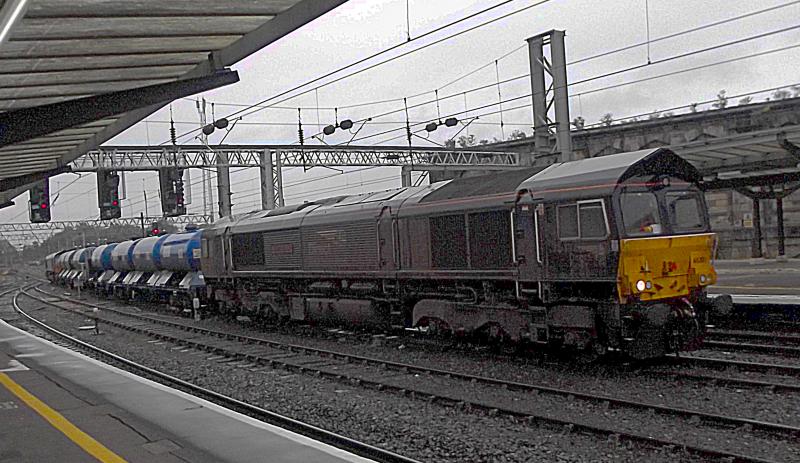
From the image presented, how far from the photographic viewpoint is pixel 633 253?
12031mm

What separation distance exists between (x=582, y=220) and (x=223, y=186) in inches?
1079

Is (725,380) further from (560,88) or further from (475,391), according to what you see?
(560,88)

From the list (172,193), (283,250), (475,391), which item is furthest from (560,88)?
(172,193)

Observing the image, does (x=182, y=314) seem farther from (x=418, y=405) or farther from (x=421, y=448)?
(x=421, y=448)

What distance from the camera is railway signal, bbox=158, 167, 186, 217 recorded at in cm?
2831

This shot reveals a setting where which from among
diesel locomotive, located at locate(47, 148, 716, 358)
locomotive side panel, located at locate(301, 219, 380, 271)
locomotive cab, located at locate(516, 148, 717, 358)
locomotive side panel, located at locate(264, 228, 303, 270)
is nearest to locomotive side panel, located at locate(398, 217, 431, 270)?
diesel locomotive, located at locate(47, 148, 716, 358)

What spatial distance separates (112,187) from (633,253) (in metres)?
22.2

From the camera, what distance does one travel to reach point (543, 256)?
13.1 metres

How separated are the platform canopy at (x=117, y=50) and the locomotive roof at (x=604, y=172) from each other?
18.9 feet

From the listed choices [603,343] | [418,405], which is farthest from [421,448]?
[603,343]

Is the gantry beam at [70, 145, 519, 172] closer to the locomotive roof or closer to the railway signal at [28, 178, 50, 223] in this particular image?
the railway signal at [28, 178, 50, 223]

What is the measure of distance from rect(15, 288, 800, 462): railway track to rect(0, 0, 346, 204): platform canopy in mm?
5731

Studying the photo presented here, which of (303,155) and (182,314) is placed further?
(303,155)

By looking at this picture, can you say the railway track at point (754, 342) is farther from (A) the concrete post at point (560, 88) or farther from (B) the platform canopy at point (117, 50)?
(B) the platform canopy at point (117, 50)
